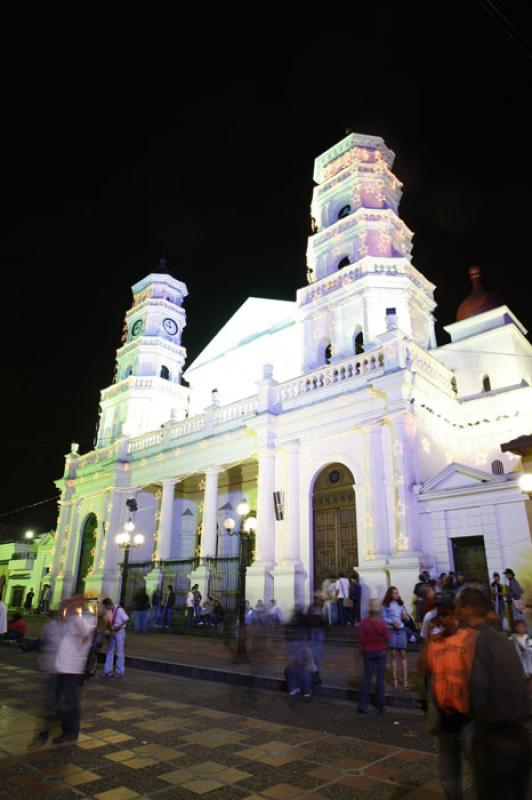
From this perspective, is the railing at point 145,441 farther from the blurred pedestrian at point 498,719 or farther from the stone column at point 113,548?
the blurred pedestrian at point 498,719

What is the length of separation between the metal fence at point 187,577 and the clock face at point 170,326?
55.4 feet

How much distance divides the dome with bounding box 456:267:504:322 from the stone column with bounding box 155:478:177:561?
1591 centimetres

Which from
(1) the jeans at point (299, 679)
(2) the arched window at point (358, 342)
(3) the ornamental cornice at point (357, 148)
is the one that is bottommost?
(1) the jeans at point (299, 679)

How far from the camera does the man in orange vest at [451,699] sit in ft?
10.8

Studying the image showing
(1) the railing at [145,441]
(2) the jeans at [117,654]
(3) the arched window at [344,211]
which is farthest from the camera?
(1) the railing at [145,441]

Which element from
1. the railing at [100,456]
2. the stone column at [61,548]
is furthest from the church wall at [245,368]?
the stone column at [61,548]

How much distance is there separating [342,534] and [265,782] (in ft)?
45.0

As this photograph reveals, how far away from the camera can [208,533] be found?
71.2 feet

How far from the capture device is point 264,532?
62.3ft

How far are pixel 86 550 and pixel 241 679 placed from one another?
74.3 ft

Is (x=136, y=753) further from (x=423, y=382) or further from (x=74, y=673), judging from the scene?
(x=423, y=382)

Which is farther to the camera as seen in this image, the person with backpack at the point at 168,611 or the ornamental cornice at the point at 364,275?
the ornamental cornice at the point at 364,275

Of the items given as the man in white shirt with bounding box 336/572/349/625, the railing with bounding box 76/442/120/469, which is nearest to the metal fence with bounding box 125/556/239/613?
the man in white shirt with bounding box 336/572/349/625

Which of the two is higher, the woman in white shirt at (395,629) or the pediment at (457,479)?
the pediment at (457,479)
